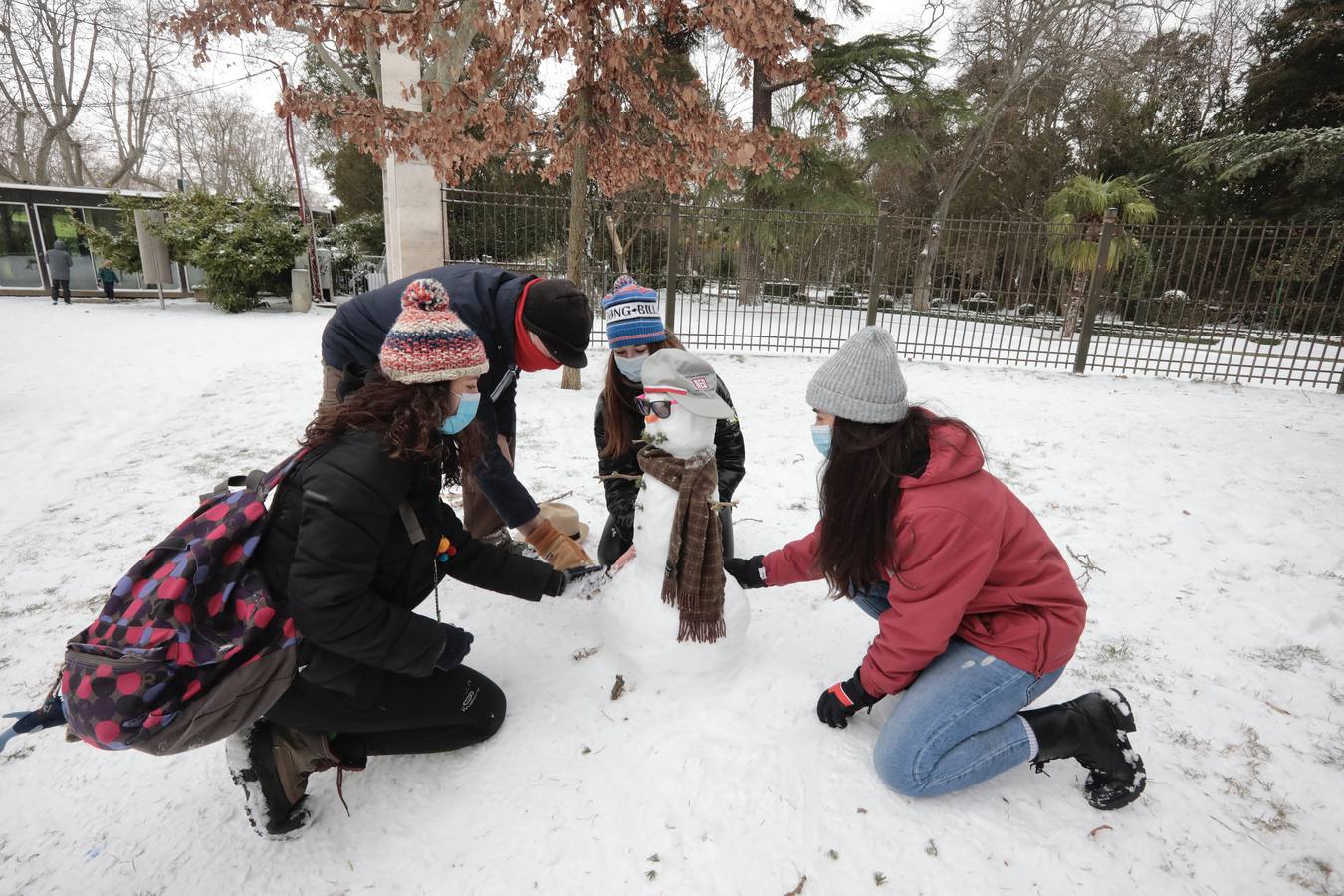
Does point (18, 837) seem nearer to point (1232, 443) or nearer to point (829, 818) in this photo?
point (829, 818)

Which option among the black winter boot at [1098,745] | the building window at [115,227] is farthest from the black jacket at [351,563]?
the building window at [115,227]

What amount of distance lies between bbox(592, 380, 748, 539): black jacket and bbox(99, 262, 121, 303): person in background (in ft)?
57.9

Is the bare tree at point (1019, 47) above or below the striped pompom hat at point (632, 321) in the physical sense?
above

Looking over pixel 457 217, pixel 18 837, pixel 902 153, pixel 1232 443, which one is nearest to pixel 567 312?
pixel 18 837

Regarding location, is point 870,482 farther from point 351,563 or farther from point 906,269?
point 906,269

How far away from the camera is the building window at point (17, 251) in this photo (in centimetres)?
1552

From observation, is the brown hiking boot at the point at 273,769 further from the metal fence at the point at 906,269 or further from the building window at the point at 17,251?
the building window at the point at 17,251

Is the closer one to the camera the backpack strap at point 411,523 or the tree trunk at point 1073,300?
the backpack strap at point 411,523

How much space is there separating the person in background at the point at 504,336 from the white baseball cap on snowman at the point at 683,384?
0.47 metres

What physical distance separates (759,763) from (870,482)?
0.98m

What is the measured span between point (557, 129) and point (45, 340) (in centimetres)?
884

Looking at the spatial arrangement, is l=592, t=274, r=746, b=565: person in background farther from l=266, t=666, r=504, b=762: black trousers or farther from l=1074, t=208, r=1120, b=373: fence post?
l=1074, t=208, r=1120, b=373: fence post

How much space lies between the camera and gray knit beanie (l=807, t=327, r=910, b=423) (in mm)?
1930

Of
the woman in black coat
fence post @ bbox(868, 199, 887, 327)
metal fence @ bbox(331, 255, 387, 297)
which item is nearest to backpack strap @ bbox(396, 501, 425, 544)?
the woman in black coat
